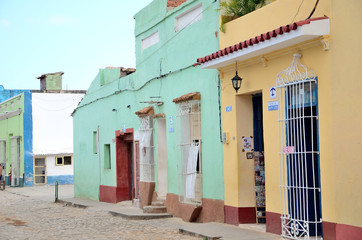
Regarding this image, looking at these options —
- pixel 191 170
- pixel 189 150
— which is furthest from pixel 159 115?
pixel 191 170

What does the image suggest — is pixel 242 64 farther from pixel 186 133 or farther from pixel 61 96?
pixel 61 96

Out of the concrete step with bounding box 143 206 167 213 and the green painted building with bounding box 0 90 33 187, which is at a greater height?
the green painted building with bounding box 0 90 33 187

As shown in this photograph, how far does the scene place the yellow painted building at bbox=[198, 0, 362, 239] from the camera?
29.3 feet

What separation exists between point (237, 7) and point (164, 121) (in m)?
5.24

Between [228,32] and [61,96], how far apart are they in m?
27.9

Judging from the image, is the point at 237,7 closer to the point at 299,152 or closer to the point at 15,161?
the point at 299,152

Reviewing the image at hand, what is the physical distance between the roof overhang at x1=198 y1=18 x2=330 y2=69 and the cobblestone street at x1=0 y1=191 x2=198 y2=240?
357 cm

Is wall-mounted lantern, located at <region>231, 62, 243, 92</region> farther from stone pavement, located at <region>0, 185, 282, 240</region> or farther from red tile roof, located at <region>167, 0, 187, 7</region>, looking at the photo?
red tile roof, located at <region>167, 0, 187, 7</region>

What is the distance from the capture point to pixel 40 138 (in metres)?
37.6

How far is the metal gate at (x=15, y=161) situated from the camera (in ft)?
123

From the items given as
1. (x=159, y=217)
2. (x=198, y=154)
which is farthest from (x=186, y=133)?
(x=159, y=217)

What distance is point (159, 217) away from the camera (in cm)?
1571

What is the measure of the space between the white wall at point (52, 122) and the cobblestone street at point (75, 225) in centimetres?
1712

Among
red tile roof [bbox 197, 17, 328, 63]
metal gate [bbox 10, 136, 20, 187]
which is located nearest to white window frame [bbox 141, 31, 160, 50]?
red tile roof [bbox 197, 17, 328, 63]
